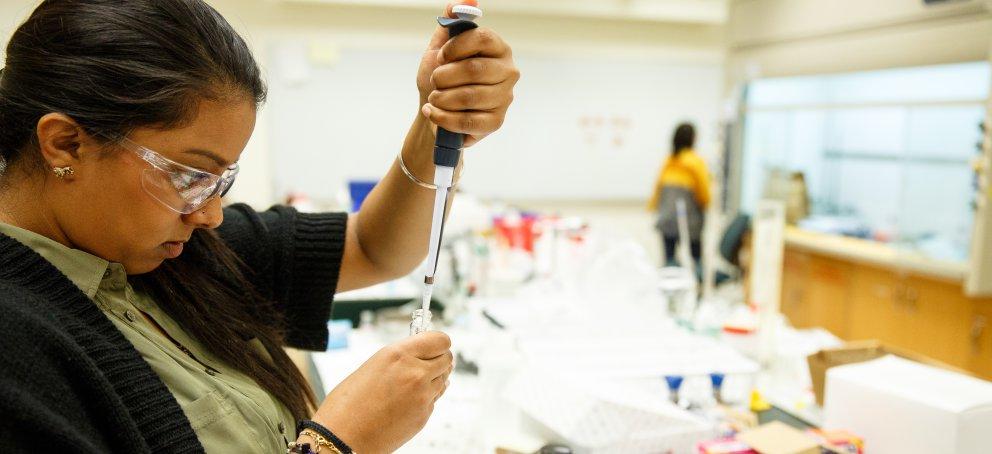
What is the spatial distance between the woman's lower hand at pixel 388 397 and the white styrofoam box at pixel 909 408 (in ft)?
2.97

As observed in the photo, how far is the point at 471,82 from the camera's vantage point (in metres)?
0.87

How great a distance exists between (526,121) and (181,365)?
18.3 ft

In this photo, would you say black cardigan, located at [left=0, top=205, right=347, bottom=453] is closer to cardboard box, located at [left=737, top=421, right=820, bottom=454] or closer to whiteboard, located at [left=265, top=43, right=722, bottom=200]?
cardboard box, located at [left=737, top=421, right=820, bottom=454]

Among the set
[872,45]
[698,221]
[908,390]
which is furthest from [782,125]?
[908,390]

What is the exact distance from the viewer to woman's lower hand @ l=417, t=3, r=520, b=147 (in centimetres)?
86

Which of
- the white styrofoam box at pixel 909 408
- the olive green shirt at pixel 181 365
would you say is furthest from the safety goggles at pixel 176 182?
the white styrofoam box at pixel 909 408

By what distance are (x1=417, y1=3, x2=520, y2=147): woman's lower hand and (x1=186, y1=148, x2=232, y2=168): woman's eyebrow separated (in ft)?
0.83

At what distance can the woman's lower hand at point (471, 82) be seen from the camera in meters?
0.86

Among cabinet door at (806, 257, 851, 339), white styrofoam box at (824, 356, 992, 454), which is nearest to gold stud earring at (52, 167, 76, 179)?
white styrofoam box at (824, 356, 992, 454)

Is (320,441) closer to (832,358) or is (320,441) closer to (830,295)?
(832,358)

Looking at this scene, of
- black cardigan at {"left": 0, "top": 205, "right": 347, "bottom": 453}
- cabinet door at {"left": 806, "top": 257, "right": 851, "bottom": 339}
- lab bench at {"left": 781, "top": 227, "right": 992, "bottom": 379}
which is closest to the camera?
black cardigan at {"left": 0, "top": 205, "right": 347, "bottom": 453}

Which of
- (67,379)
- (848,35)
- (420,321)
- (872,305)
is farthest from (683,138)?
(67,379)

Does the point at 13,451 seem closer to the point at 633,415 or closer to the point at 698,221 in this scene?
the point at 633,415

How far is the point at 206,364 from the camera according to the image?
0.92 metres
